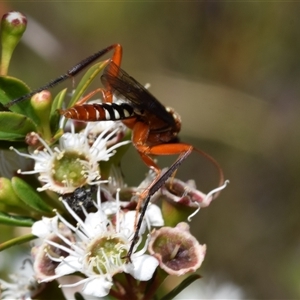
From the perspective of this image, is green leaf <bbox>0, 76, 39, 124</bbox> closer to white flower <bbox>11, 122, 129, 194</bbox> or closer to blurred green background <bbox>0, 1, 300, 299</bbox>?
white flower <bbox>11, 122, 129, 194</bbox>

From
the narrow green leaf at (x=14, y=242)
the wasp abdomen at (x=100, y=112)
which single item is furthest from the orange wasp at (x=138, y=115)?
the narrow green leaf at (x=14, y=242)

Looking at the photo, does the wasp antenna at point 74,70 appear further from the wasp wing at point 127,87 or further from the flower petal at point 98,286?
the flower petal at point 98,286

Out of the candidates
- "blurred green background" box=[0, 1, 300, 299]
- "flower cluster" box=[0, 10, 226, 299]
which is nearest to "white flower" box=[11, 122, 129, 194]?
"flower cluster" box=[0, 10, 226, 299]

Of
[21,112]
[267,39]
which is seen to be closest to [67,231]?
[21,112]

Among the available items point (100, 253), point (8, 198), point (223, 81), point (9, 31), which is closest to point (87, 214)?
point (100, 253)

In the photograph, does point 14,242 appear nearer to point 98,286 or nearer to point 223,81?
point 98,286

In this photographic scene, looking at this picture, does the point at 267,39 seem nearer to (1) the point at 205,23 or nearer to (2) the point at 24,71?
(1) the point at 205,23
